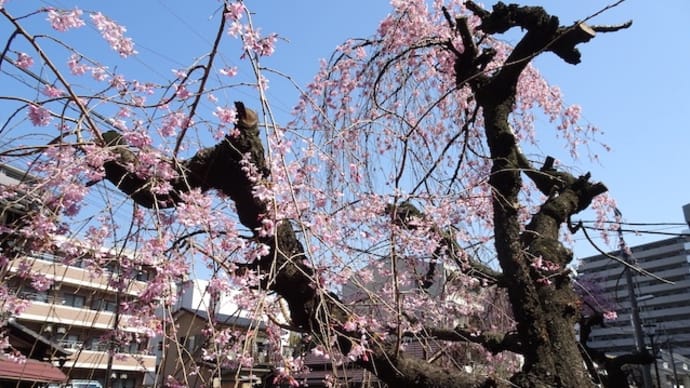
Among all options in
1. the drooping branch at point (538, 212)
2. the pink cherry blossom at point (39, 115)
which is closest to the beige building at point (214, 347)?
the pink cherry blossom at point (39, 115)

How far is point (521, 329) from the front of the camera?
2.52 m

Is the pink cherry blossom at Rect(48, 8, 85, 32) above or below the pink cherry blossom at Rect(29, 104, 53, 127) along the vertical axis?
above

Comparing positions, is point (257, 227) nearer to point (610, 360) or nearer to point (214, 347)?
point (214, 347)

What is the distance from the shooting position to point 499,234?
112 inches

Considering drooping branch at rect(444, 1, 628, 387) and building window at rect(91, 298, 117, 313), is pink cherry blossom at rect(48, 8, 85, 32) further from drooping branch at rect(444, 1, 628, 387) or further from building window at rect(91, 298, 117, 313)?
drooping branch at rect(444, 1, 628, 387)

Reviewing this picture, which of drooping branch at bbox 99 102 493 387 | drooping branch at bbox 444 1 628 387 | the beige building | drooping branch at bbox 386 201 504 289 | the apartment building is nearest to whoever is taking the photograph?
the beige building

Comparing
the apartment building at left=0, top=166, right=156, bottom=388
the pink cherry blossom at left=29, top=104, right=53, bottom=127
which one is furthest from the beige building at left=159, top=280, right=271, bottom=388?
the pink cherry blossom at left=29, top=104, right=53, bottom=127

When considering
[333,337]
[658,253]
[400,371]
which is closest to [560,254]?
[400,371]

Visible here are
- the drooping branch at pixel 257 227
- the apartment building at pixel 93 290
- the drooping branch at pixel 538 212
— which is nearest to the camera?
the apartment building at pixel 93 290

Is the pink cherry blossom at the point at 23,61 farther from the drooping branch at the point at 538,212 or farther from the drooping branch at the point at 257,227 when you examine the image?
the drooping branch at the point at 538,212

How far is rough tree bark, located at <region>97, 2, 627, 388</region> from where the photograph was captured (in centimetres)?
226

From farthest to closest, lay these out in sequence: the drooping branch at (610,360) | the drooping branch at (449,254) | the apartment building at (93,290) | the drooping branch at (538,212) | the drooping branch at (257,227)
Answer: the drooping branch at (610,360), the drooping branch at (449,254), the drooping branch at (538,212), the drooping branch at (257,227), the apartment building at (93,290)

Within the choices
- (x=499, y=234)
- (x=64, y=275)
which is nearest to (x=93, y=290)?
(x=64, y=275)

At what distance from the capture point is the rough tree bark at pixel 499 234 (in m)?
2.26
